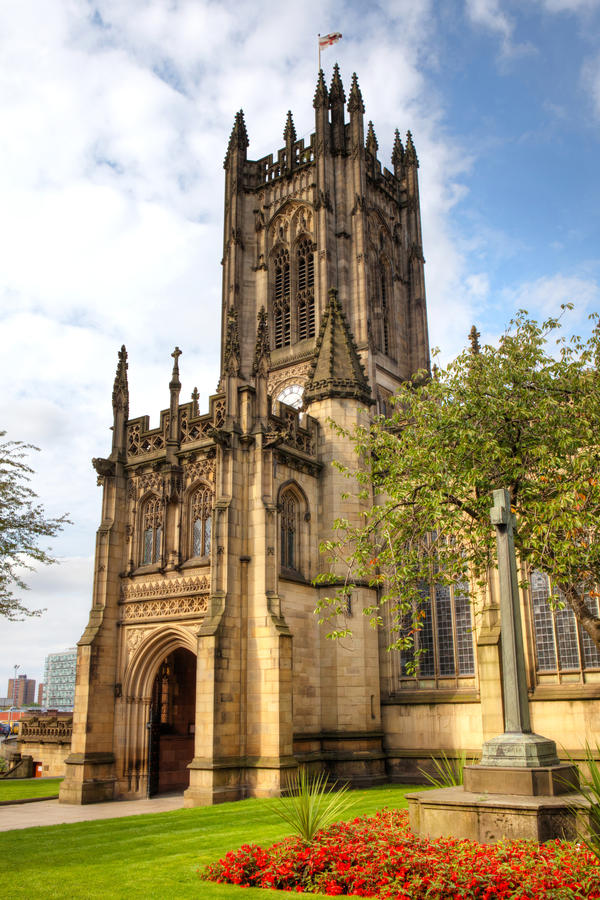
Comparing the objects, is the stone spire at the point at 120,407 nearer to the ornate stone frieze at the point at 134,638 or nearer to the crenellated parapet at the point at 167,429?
the crenellated parapet at the point at 167,429

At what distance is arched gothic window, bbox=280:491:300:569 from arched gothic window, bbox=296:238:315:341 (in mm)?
16976

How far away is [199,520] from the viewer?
26391 millimetres

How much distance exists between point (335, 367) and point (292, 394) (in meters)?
10.7

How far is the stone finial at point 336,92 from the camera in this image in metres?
47.5

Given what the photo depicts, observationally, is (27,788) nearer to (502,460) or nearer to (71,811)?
(71,811)

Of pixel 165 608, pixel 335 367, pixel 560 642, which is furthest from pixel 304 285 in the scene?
pixel 560 642

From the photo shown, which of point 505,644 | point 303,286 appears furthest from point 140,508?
point 303,286

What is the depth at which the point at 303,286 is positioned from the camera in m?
44.4

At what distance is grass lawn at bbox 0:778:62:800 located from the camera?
2639 centimetres

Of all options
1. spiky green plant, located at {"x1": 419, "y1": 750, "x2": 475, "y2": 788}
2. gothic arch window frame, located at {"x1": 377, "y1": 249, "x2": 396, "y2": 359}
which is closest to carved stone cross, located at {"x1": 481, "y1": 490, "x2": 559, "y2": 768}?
spiky green plant, located at {"x1": 419, "y1": 750, "x2": 475, "y2": 788}

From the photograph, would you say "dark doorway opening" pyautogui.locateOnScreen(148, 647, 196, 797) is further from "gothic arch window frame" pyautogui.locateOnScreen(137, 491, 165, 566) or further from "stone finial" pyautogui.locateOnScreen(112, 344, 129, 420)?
"stone finial" pyautogui.locateOnScreen(112, 344, 129, 420)

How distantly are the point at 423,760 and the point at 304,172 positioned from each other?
33890mm

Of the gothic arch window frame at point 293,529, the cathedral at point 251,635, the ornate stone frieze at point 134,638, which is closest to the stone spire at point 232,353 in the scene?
the cathedral at point 251,635

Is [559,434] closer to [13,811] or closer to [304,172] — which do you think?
[13,811]
